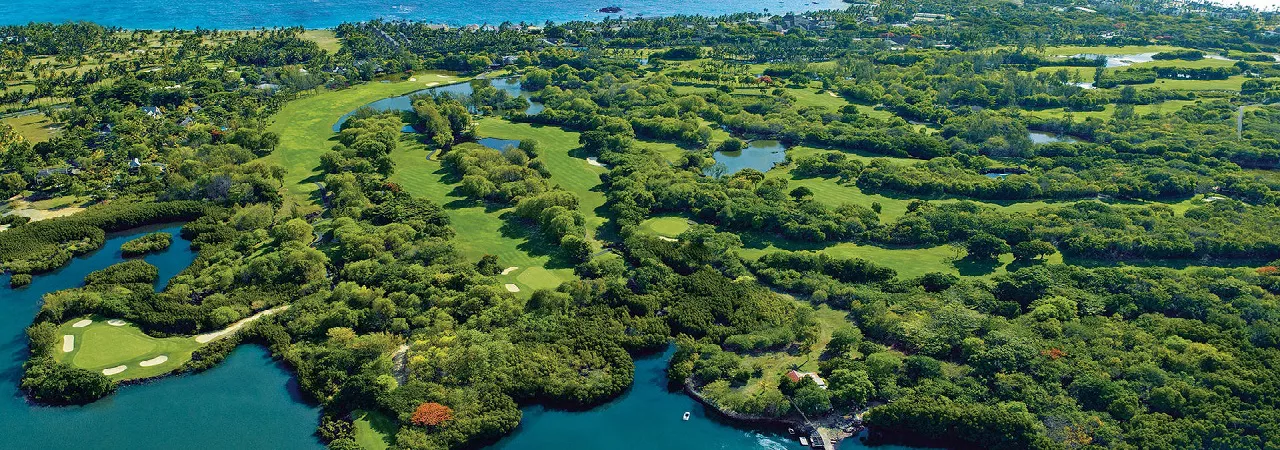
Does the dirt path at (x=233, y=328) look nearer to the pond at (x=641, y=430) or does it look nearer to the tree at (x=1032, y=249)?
the pond at (x=641, y=430)

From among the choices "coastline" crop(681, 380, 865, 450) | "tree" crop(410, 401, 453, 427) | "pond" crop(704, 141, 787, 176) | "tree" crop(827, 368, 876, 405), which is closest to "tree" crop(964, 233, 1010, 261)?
"tree" crop(827, 368, 876, 405)

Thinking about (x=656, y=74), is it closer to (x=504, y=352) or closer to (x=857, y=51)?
(x=857, y=51)

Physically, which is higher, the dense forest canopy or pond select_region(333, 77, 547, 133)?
pond select_region(333, 77, 547, 133)

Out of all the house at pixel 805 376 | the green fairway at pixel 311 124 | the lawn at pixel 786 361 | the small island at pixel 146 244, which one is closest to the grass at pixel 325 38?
the green fairway at pixel 311 124

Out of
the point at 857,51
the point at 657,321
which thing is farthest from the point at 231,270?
the point at 857,51

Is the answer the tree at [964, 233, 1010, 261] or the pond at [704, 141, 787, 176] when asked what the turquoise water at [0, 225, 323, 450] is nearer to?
the pond at [704, 141, 787, 176]

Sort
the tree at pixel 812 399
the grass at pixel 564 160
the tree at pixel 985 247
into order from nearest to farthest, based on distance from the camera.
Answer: the tree at pixel 812 399, the tree at pixel 985 247, the grass at pixel 564 160
